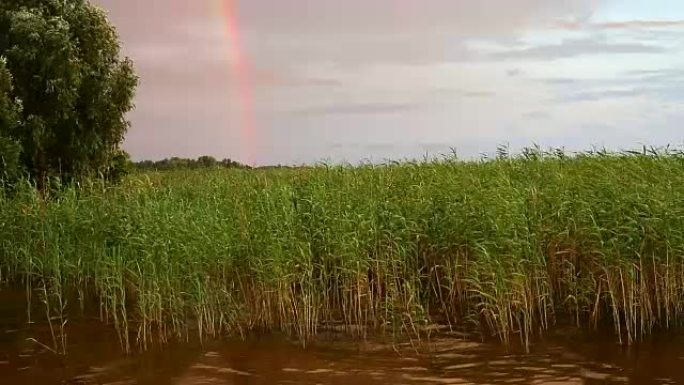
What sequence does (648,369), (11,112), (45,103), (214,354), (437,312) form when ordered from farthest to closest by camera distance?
1. (45,103)
2. (11,112)
3. (437,312)
4. (214,354)
5. (648,369)

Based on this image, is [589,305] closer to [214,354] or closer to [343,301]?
[343,301]

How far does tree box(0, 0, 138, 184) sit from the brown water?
1010 cm

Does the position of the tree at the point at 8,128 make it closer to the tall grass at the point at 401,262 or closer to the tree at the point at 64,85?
the tree at the point at 64,85

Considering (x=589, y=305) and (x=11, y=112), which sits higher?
(x=11, y=112)

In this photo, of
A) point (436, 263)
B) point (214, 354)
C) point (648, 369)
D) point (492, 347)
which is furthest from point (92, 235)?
point (648, 369)

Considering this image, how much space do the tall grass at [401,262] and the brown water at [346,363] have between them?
33 centimetres

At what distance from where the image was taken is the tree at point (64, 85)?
682 inches

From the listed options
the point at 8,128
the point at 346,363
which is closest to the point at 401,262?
the point at 346,363

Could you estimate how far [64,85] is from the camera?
17438 mm

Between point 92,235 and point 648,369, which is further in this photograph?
point 92,235

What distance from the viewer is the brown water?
7223 mm

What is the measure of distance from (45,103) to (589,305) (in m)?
14.4

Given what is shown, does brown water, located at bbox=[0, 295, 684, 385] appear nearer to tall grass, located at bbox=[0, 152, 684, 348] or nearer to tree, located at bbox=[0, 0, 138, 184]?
tall grass, located at bbox=[0, 152, 684, 348]

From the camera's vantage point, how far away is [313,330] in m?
8.57
